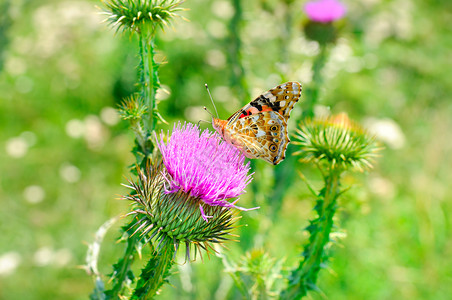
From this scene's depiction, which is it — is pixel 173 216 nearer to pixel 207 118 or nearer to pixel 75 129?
pixel 207 118

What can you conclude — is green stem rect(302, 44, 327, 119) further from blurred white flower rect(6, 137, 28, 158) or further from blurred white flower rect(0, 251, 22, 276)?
blurred white flower rect(6, 137, 28, 158)

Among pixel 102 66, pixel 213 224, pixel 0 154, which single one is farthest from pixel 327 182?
pixel 102 66

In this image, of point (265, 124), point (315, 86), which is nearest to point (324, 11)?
point (315, 86)

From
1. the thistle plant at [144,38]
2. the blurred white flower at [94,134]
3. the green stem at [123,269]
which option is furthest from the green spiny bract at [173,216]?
the blurred white flower at [94,134]

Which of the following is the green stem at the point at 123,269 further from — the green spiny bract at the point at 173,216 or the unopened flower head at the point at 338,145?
the unopened flower head at the point at 338,145

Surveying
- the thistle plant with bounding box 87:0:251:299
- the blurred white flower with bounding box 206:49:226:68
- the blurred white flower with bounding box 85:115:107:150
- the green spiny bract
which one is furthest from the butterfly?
the blurred white flower with bounding box 206:49:226:68

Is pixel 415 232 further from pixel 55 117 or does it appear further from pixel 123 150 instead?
pixel 55 117

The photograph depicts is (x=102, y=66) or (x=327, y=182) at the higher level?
(x=102, y=66)
